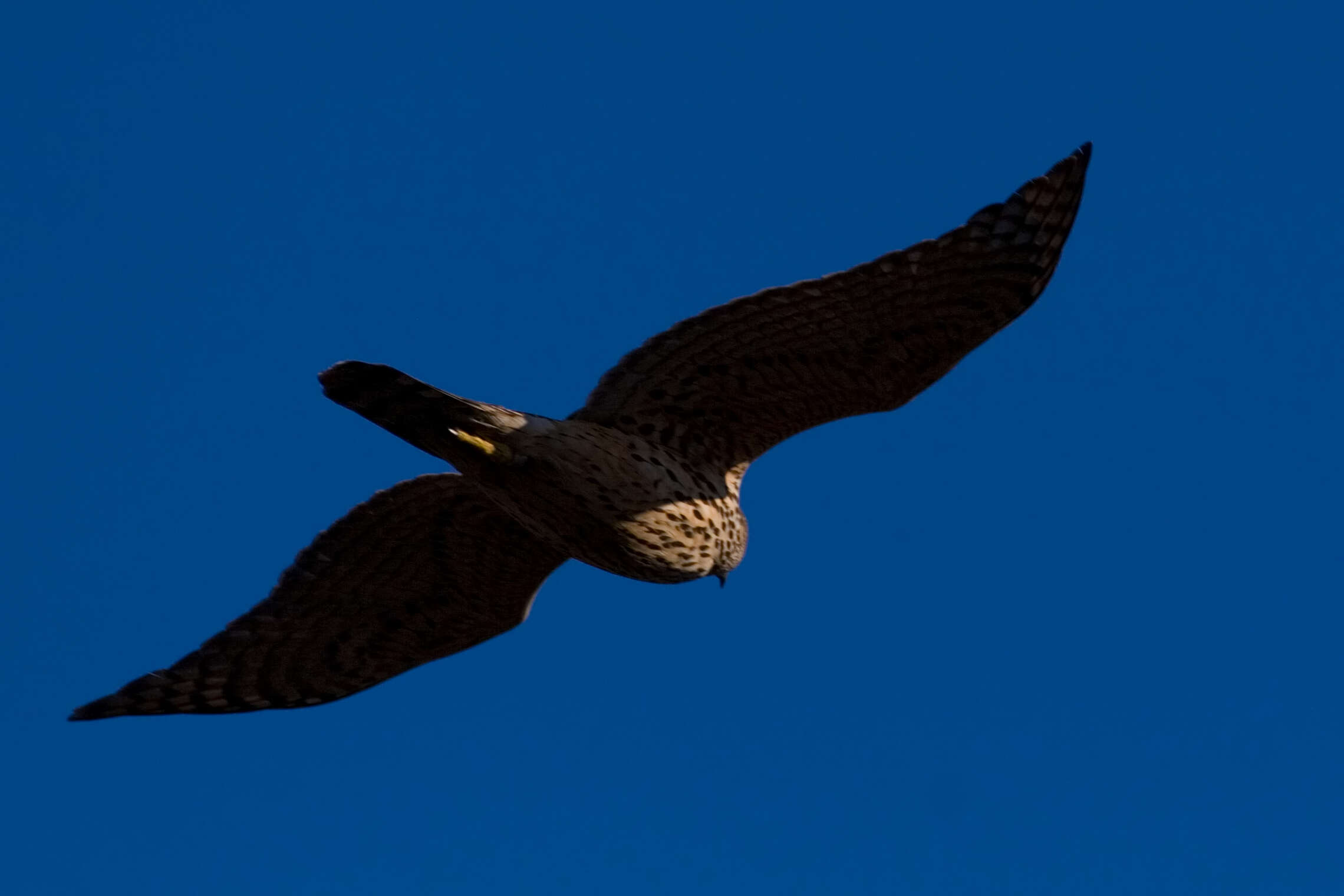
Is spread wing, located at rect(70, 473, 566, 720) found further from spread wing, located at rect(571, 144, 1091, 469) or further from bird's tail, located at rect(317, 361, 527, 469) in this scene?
spread wing, located at rect(571, 144, 1091, 469)

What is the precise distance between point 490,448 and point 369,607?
5.83 feet

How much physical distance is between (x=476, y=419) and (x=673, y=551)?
50.2 inches

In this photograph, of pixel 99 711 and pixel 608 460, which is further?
pixel 99 711

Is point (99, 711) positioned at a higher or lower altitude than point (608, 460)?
lower

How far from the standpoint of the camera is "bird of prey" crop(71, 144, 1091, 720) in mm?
8336

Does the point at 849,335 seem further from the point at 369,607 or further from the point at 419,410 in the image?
the point at 369,607

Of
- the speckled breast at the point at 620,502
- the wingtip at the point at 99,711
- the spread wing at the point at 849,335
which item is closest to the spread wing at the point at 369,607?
the wingtip at the point at 99,711

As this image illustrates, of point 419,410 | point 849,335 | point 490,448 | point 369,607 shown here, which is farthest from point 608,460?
point 369,607

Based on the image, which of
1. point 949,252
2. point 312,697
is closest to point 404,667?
point 312,697

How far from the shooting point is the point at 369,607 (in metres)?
10.0

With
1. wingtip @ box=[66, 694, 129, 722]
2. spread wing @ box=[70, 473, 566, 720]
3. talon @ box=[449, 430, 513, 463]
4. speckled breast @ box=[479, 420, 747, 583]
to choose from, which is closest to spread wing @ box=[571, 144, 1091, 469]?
speckled breast @ box=[479, 420, 747, 583]

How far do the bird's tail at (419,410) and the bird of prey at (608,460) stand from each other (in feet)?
0.04

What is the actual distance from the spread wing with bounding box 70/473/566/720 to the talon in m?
0.67

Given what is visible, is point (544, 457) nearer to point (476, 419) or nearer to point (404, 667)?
point (476, 419)
